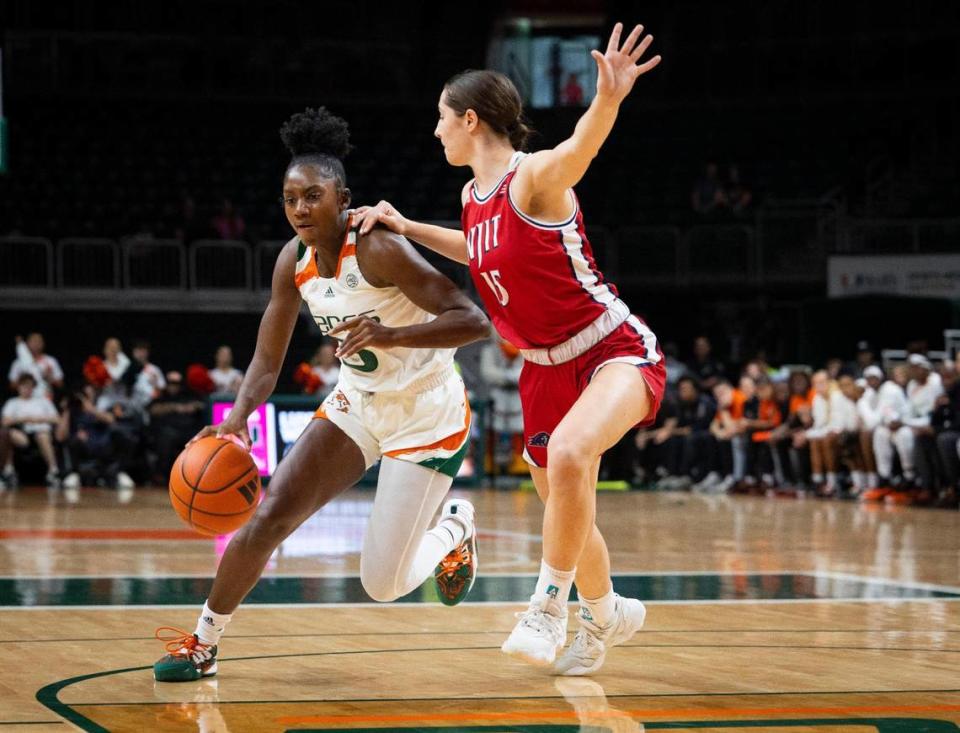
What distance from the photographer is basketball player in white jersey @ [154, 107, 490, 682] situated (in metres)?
5.12

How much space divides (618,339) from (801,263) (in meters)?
17.9

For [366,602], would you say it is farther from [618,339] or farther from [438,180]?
[438,180]

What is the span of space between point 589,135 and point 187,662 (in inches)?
85.1

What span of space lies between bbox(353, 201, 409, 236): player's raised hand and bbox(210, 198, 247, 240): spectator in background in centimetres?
1730

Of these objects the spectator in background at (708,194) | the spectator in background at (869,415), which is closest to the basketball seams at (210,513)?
the spectator in background at (869,415)

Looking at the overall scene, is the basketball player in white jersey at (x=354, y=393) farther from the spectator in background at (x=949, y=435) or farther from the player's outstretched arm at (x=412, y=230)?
the spectator in background at (x=949, y=435)

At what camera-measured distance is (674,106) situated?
26.2 m

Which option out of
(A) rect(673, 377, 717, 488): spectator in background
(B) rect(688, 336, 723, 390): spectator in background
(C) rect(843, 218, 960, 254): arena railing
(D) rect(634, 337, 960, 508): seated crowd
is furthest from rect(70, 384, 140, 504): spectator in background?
(C) rect(843, 218, 960, 254): arena railing

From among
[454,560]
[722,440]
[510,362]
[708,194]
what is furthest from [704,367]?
[454,560]

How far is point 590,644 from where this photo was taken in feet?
17.3

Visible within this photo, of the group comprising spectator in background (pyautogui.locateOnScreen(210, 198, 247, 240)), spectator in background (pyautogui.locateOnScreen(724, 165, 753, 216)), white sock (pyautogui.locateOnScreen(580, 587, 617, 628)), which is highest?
spectator in background (pyautogui.locateOnScreen(724, 165, 753, 216))

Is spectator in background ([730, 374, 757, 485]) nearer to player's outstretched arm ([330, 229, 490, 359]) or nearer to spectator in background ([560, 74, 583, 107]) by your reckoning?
spectator in background ([560, 74, 583, 107])

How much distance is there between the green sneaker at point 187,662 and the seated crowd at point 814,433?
35.5 ft

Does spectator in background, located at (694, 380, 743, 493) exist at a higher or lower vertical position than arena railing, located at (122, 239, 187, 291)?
lower
